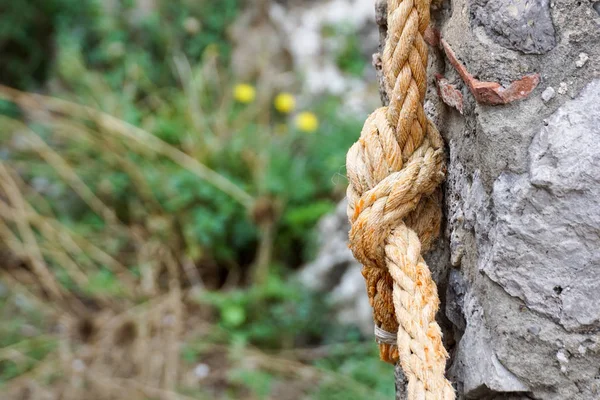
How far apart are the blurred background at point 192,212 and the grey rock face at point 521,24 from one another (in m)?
1.66

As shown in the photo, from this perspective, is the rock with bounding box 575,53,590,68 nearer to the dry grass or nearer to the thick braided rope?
the thick braided rope

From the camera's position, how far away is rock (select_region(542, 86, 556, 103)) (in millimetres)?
666

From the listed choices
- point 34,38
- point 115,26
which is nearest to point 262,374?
point 115,26

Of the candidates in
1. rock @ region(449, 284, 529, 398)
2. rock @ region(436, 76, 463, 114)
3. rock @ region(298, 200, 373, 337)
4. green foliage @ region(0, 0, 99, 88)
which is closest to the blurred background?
rock @ region(298, 200, 373, 337)

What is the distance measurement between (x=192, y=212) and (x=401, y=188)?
2189 mm

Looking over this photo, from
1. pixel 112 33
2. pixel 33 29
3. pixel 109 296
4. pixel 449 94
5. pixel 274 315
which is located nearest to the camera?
pixel 449 94

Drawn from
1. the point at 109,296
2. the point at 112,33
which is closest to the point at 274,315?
the point at 109,296

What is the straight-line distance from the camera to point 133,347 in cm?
259

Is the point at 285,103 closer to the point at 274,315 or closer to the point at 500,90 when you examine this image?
the point at 274,315

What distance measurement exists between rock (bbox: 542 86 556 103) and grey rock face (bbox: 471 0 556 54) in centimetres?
4

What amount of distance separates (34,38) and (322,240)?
9.35ft

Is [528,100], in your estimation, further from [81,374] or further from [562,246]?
[81,374]

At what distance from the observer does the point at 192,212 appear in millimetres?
2854

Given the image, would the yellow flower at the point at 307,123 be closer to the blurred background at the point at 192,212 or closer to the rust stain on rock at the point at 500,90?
the blurred background at the point at 192,212
